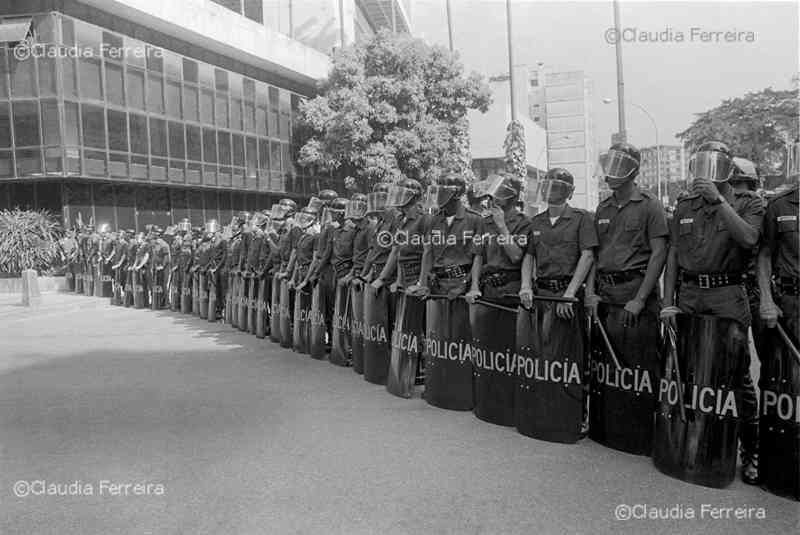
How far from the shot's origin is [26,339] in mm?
12164

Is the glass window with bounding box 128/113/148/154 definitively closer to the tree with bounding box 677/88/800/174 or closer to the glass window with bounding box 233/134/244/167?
the glass window with bounding box 233/134/244/167

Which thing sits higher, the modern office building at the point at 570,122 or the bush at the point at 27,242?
the modern office building at the point at 570,122

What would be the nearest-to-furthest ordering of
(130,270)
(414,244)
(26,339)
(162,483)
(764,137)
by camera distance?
(162,483)
(414,244)
(26,339)
(130,270)
(764,137)

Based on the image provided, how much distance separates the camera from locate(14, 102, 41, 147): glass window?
74.8 feet

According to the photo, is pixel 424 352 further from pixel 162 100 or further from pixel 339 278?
pixel 162 100

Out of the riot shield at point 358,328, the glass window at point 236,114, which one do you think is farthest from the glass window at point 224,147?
the riot shield at point 358,328

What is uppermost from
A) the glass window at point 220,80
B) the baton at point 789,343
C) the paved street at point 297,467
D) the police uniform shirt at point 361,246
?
the glass window at point 220,80

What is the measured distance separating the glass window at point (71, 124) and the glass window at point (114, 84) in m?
1.61

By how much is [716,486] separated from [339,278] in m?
5.67

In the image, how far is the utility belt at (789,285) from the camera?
14.5 feet

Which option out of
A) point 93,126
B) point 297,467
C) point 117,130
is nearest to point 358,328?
point 297,467

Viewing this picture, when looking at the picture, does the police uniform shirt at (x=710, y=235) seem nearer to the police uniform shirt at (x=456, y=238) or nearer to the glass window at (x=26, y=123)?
the police uniform shirt at (x=456, y=238)

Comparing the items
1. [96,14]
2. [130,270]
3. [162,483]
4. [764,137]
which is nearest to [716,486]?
[162,483]

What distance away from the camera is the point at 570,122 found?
7806 cm
